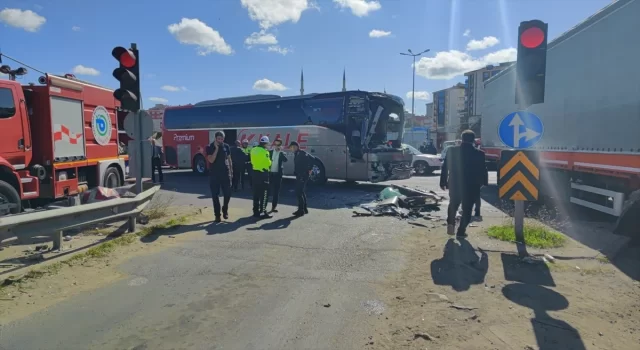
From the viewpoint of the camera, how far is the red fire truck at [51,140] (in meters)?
7.64

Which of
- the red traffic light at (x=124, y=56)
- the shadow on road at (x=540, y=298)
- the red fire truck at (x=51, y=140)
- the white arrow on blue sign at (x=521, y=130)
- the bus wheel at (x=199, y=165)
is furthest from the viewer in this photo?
the bus wheel at (x=199, y=165)

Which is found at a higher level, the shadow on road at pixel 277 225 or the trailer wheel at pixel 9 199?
the trailer wheel at pixel 9 199

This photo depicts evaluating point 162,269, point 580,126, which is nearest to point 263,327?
point 162,269

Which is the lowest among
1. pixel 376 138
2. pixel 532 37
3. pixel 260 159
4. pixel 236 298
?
pixel 236 298

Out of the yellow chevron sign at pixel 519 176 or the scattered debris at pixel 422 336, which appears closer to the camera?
the scattered debris at pixel 422 336

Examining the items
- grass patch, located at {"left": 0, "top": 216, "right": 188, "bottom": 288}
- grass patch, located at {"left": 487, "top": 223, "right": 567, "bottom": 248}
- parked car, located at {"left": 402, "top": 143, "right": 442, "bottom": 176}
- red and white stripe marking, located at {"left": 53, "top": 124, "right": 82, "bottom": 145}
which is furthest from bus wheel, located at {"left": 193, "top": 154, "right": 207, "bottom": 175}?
grass patch, located at {"left": 487, "top": 223, "right": 567, "bottom": 248}

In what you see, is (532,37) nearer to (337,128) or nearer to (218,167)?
(218,167)

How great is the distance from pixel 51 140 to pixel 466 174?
8228 millimetres

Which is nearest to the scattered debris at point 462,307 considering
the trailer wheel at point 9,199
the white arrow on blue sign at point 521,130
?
the white arrow on blue sign at point 521,130

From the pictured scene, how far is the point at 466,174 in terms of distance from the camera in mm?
7062

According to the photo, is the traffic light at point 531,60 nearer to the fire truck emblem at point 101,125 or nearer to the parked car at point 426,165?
the fire truck emblem at point 101,125

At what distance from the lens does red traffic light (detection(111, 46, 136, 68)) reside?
712 centimetres

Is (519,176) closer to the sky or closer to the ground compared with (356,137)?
closer to the ground

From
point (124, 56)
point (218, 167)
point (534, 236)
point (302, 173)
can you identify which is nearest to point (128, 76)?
point (124, 56)
